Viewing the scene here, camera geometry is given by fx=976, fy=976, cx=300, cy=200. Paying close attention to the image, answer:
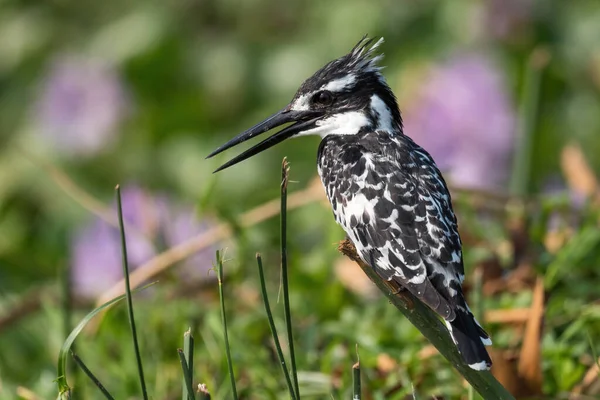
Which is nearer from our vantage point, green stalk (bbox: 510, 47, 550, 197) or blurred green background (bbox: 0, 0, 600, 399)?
blurred green background (bbox: 0, 0, 600, 399)

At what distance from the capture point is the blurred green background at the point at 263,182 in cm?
187

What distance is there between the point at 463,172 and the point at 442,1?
3.79ft

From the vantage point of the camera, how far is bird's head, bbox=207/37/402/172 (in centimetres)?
166

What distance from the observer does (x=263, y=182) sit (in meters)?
3.75

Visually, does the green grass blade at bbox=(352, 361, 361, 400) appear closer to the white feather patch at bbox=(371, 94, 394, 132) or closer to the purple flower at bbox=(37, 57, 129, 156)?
the white feather patch at bbox=(371, 94, 394, 132)

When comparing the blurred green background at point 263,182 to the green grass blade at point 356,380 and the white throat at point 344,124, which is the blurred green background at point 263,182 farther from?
the white throat at point 344,124

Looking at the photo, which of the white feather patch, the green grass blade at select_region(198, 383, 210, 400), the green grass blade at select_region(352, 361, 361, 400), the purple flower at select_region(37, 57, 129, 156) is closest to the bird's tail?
the green grass blade at select_region(352, 361, 361, 400)

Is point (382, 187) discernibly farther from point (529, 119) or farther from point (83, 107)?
point (83, 107)

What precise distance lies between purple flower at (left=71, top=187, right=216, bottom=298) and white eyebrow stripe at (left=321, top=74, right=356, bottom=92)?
1.00 meters

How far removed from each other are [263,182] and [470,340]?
2537mm

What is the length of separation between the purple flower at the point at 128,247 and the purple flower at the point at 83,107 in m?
1.14

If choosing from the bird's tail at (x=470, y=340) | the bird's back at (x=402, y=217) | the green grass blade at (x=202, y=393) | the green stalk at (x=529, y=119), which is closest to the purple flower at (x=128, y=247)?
the green stalk at (x=529, y=119)

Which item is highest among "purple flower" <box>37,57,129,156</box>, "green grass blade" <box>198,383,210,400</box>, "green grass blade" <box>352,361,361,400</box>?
"purple flower" <box>37,57,129,156</box>

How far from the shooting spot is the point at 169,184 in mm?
3908
